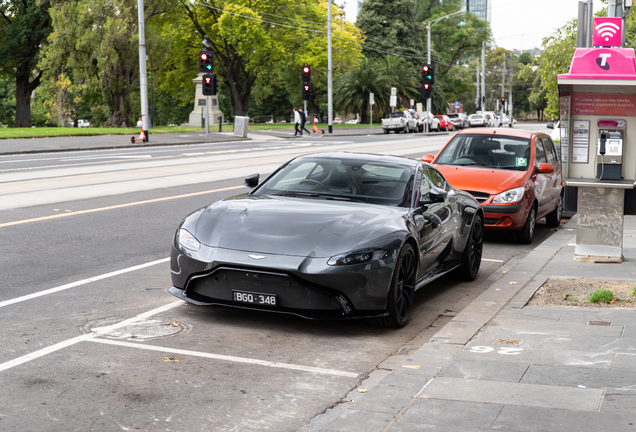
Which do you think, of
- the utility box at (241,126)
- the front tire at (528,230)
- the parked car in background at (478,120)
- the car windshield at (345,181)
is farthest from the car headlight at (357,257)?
the parked car in background at (478,120)

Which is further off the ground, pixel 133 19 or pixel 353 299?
pixel 133 19

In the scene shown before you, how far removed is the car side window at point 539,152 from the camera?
11.8 meters

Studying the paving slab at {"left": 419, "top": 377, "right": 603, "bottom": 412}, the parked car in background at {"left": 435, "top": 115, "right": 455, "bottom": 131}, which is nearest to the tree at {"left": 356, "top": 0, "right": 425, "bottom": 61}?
the parked car in background at {"left": 435, "top": 115, "right": 455, "bottom": 131}

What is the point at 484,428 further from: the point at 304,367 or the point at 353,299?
the point at 353,299

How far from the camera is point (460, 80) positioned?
99688 mm

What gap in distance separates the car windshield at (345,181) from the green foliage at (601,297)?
5.89ft

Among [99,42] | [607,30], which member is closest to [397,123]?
[99,42]

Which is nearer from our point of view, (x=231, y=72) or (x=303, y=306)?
(x=303, y=306)

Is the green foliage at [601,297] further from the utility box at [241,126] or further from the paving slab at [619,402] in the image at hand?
the utility box at [241,126]

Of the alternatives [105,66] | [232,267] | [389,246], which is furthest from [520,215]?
[105,66]

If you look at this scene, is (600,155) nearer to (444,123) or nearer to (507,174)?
(507,174)

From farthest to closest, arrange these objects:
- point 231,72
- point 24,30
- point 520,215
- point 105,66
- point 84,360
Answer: point 231,72, point 24,30, point 105,66, point 520,215, point 84,360

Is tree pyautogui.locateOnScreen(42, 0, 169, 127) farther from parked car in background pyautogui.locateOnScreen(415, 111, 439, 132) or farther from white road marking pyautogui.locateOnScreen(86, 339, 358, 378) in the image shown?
white road marking pyautogui.locateOnScreen(86, 339, 358, 378)

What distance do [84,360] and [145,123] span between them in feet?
103
